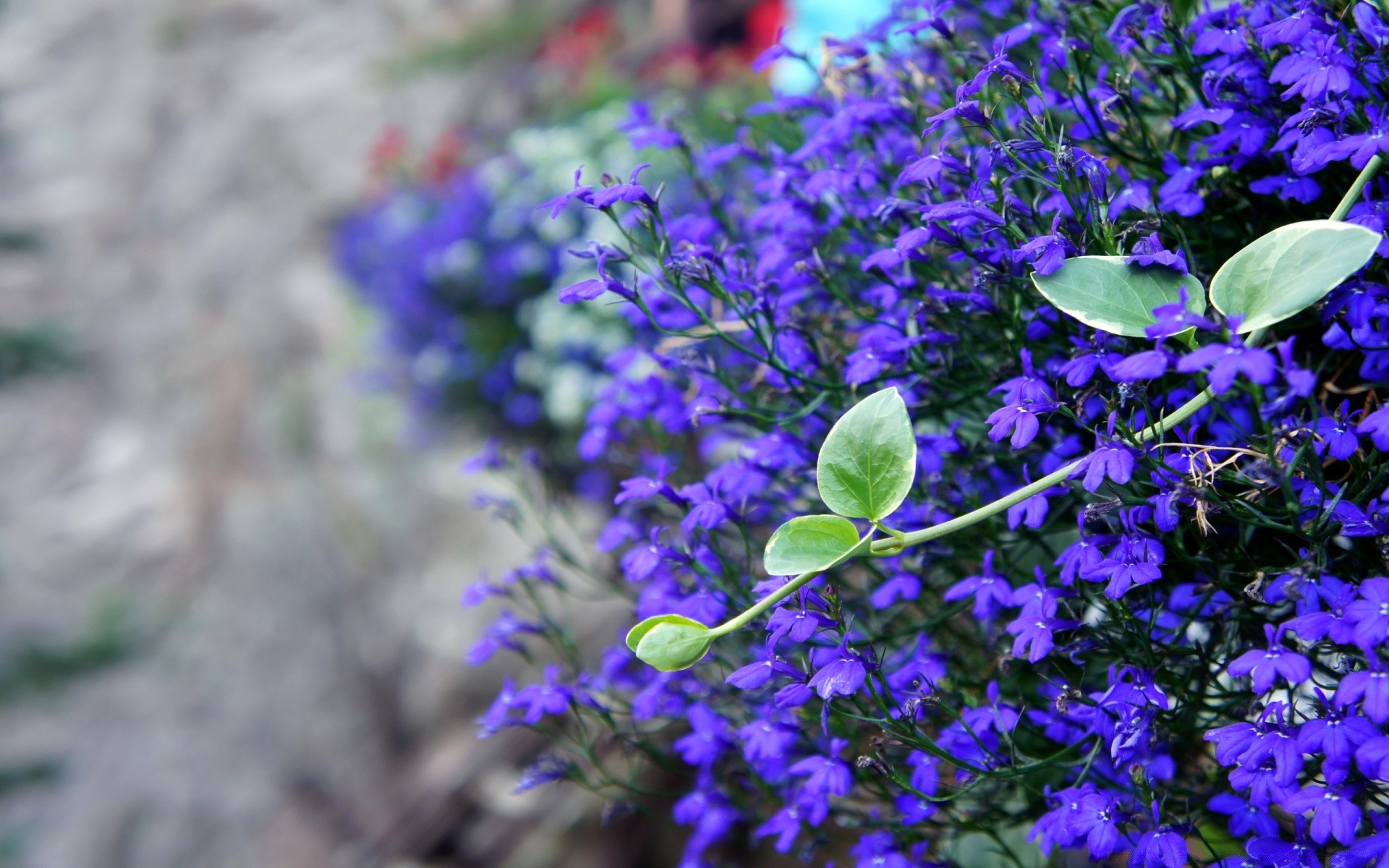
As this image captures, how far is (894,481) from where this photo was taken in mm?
544

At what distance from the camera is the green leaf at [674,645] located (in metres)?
0.55

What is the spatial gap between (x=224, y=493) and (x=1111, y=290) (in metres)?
3.79

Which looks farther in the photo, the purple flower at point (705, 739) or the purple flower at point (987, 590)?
the purple flower at point (705, 739)

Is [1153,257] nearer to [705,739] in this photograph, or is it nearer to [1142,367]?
[1142,367]

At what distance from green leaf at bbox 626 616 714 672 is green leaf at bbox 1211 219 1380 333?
32 centimetres

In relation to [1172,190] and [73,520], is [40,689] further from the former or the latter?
[1172,190]

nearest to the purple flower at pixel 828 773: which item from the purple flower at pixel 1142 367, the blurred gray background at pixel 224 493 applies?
the purple flower at pixel 1142 367

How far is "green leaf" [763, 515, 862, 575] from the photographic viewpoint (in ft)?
1.75

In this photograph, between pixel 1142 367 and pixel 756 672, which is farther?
pixel 756 672

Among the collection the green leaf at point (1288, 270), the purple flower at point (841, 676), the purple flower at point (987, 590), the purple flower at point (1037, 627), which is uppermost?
the green leaf at point (1288, 270)

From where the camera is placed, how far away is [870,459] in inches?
21.7

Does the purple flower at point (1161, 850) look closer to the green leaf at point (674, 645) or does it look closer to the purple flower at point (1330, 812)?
the purple flower at point (1330, 812)

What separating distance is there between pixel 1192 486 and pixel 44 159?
5940mm

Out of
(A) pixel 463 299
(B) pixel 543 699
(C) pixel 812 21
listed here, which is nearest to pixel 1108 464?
(B) pixel 543 699
